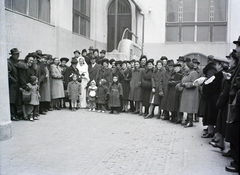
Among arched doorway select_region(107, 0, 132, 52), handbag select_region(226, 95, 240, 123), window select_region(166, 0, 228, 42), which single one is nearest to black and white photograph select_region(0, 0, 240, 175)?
handbag select_region(226, 95, 240, 123)

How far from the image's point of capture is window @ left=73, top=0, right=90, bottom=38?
18.2 metres

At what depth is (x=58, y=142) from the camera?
6.37m

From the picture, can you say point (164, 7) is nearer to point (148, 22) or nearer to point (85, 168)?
point (148, 22)

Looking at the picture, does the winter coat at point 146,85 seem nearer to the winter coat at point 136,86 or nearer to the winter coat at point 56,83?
the winter coat at point 136,86

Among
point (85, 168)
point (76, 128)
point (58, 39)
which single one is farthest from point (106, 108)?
point (85, 168)

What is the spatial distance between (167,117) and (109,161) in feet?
17.0

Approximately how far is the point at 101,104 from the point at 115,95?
84 centimetres

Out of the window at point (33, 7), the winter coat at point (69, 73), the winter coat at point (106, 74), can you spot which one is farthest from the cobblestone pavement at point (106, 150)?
the window at point (33, 7)

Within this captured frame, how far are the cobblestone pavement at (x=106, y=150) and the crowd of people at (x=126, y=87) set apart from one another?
628mm

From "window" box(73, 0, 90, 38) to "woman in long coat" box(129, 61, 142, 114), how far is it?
8.29 m

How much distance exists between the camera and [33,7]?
1284cm

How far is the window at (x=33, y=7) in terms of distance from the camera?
36.8 ft

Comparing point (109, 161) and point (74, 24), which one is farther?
point (74, 24)

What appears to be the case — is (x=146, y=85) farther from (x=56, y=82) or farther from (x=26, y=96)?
(x=26, y=96)
